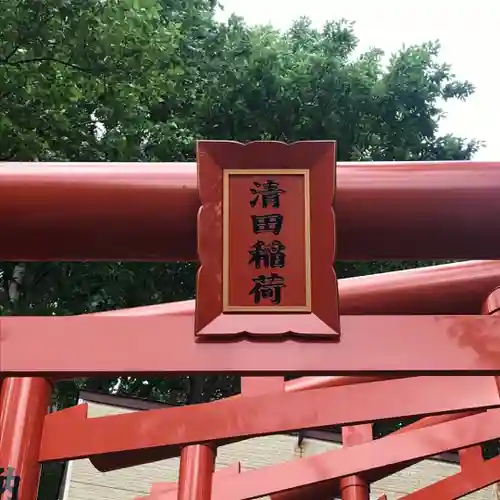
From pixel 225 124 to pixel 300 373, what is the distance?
7977 mm

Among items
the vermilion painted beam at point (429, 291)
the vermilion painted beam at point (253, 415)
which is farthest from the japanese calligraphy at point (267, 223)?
the vermilion painted beam at point (253, 415)

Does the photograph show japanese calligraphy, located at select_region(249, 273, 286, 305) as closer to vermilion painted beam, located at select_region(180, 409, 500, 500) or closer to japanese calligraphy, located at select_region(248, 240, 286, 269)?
japanese calligraphy, located at select_region(248, 240, 286, 269)

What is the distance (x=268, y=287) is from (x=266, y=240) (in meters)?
0.14

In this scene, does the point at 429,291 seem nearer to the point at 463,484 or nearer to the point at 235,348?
the point at 235,348

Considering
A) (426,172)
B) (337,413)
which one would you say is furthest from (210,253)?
(337,413)

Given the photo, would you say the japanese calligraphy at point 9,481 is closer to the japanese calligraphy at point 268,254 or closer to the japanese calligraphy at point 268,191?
the japanese calligraphy at point 268,254

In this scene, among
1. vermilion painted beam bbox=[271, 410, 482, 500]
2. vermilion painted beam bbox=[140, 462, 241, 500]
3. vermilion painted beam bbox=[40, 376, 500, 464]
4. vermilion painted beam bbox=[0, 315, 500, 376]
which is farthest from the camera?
vermilion painted beam bbox=[140, 462, 241, 500]

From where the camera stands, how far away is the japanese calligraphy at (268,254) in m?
2.05

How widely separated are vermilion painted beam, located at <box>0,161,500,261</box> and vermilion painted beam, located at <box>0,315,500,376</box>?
0.23 meters

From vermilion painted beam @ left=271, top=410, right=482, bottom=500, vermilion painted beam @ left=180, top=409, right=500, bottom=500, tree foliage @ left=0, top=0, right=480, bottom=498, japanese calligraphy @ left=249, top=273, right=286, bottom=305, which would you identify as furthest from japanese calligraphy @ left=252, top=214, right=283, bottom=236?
tree foliage @ left=0, top=0, right=480, bottom=498

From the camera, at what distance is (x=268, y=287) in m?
2.03

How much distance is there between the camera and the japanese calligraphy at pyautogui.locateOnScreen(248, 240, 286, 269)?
6.73ft

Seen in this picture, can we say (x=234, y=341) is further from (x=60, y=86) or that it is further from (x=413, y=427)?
(x=60, y=86)

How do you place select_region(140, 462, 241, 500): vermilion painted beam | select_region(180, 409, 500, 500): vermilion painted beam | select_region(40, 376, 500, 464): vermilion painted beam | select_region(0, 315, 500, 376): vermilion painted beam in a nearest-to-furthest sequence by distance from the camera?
select_region(0, 315, 500, 376): vermilion painted beam
select_region(40, 376, 500, 464): vermilion painted beam
select_region(180, 409, 500, 500): vermilion painted beam
select_region(140, 462, 241, 500): vermilion painted beam
